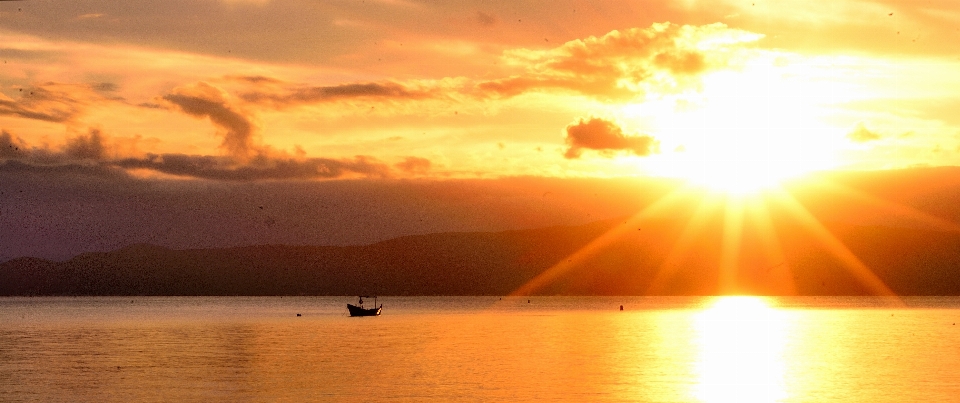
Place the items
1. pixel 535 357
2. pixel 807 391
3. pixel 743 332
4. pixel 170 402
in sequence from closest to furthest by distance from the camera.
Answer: pixel 170 402, pixel 807 391, pixel 535 357, pixel 743 332

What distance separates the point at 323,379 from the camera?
7681 centimetres

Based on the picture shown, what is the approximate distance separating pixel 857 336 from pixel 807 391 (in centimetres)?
7969

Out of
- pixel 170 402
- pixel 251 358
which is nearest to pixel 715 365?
pixel 251 358

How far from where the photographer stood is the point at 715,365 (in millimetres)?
93062

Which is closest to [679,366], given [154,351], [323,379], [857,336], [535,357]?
[535,357]

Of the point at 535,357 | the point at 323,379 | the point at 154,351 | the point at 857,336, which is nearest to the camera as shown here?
the point at 323,379

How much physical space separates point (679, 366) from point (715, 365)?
3.96 m

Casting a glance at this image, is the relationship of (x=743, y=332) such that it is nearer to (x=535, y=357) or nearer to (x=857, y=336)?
(x=857, y=336)

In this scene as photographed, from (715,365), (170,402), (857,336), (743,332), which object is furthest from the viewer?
(743,332)

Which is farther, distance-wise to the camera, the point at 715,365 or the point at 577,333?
the point at 577,333

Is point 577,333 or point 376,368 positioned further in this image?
point 577,333

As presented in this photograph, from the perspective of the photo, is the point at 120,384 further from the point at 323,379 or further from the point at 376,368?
the point at 376,368

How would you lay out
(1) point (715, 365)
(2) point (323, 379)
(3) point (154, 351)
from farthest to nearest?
(3) point (154, 351) → (1) point (715, 365) → (2) point (323, 379)

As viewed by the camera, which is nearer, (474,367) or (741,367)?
(474,367)
